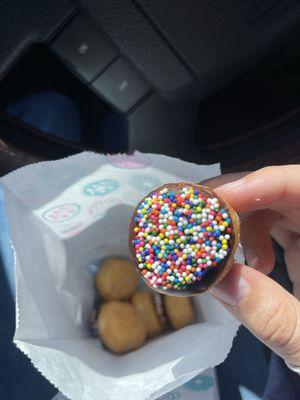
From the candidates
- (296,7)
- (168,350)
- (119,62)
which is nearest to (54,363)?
(168,350)

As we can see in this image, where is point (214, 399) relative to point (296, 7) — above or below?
below

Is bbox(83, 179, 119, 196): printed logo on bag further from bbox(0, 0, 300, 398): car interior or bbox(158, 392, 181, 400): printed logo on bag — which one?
bbox(158, 392, 181, 400): printed logo on bag

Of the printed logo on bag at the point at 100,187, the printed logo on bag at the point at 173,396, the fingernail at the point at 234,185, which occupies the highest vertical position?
the printed logo on bag at the point at 100,187

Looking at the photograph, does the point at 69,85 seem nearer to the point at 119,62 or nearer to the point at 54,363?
the point at 119,62

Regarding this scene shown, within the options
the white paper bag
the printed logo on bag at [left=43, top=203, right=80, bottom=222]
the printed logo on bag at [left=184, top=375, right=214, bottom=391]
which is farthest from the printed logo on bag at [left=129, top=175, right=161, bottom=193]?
the printed logo on bag at [left=184, top=375, right=214, bottom=391]

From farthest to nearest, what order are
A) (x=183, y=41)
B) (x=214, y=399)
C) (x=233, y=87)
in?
(x=233, y=87), (x=214, y=399), (x=183, y=41)

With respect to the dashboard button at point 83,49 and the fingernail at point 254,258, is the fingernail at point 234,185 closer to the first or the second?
the fingernail at point 254,258

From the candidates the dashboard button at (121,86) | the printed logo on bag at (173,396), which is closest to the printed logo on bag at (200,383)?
the printed logo on bag at (173,396)
